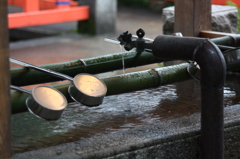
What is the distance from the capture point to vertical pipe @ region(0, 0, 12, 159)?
155cm

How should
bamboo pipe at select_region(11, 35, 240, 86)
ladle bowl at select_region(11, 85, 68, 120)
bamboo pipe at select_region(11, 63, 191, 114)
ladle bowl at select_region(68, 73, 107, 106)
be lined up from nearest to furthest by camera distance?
ladle bowl at select_region(11, 85, 68, 120)
ladle bowl at select_region(68, 73, 107, 106)
bamboo pipe at select_region(11, 63, 191, 114)
bamboo pipe at select_region(11, 35, 240, 86)

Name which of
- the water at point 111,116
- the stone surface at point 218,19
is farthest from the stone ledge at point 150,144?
the stone surface at point 218,19

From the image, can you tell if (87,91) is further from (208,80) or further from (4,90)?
(208,80)

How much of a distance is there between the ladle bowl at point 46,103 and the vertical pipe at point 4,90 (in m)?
0.14

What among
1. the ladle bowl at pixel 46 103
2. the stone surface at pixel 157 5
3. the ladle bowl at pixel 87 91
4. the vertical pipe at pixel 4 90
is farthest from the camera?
the stone surface at pixel 157 5

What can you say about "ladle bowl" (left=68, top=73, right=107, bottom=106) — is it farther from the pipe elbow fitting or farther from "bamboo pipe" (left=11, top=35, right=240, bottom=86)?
"bamboo pipe" (left=11, top=35, right=240, bottom=86)

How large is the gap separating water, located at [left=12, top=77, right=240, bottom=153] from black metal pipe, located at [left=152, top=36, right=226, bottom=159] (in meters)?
0.47

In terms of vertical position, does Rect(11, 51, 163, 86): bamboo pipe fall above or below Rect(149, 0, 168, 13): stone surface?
below

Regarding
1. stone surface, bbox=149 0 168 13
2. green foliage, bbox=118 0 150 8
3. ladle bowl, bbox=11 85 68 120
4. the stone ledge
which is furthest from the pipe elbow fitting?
green foliage, bbox=118 0 150 8

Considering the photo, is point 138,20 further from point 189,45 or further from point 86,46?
point 189,45

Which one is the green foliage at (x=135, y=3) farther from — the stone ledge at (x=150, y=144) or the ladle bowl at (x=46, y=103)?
the ladle bowl at (x=46, y=103)

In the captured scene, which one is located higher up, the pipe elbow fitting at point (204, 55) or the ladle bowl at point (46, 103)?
the pipe elbow fitting at point (204, 55)

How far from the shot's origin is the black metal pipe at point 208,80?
6.56 feet

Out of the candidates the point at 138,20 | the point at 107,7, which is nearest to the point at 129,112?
the point at 107,7
